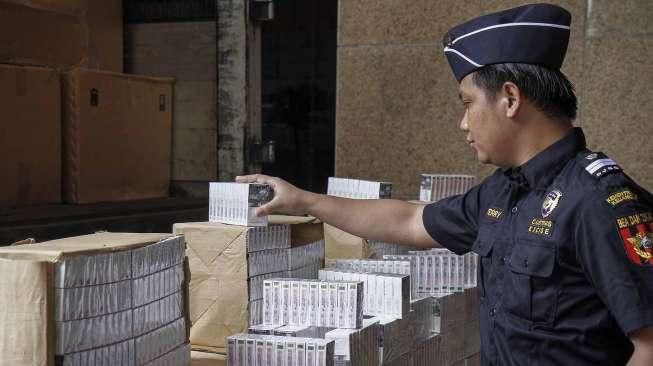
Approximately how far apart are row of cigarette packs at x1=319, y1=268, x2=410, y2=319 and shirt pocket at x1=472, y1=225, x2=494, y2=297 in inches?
45.2

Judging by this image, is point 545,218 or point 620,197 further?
point 545,218

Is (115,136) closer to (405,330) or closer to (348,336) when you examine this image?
(405,330)

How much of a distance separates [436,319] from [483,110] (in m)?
2.05

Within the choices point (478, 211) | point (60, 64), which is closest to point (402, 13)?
point (478, 211)

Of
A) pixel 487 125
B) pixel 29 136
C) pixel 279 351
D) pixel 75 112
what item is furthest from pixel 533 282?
pixel 75 112

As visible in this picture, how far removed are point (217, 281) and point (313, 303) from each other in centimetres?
54

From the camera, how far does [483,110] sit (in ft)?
7.52

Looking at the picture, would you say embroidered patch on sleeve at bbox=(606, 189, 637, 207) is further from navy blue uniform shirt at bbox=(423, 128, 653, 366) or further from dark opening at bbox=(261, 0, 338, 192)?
dark opening at bbox=(261, 0, 338, 192)

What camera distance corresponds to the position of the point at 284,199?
3.22 metres

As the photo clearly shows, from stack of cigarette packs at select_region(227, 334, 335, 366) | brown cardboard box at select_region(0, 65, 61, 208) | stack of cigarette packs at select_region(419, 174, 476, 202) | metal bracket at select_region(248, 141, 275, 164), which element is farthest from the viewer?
metal bracket at select_region(248, 141, 275, 164)

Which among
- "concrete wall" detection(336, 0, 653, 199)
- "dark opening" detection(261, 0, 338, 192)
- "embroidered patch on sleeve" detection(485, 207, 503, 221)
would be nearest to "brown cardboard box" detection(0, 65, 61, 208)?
"dark opening" detection(261, 0, 338, 192)

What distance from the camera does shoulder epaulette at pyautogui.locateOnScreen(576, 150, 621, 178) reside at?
7.02ft

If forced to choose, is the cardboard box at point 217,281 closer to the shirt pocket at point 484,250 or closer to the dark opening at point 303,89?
the shirt pocket at point 484,250

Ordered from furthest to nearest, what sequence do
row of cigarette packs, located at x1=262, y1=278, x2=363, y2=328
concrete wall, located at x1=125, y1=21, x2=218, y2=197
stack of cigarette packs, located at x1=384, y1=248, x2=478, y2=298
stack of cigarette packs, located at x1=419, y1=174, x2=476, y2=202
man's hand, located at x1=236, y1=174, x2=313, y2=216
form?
concrete wall, located at x1=125, y1=21, x2=218, y2=197 → stack of cigarette packs, located at x1=419, y1=174, x2=476, y2=202 → stack of cigarette packs, located at x1=384, y1=248, x2=478, y2=298 → row of cigarette packs, located at x1=262, y1=278, x2=363, y2=328 → man's hand, located at x1=236, y1=174, x2=313, y2=216
